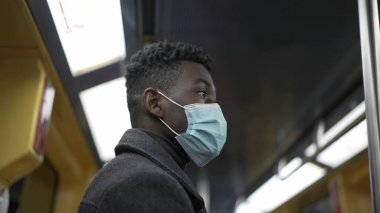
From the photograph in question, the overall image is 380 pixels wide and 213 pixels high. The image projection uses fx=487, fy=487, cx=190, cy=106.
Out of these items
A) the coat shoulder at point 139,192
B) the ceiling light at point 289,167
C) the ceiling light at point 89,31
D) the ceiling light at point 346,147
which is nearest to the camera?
the coat shoulder at point 139,192

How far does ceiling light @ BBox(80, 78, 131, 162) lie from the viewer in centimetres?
353

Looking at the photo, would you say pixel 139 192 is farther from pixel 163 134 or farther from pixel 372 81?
pixel 372 81

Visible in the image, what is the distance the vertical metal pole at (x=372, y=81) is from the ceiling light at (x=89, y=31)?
4.71 feet

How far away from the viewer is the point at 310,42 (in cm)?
302

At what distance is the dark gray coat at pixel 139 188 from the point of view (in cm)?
101

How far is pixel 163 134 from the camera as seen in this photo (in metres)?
1.38

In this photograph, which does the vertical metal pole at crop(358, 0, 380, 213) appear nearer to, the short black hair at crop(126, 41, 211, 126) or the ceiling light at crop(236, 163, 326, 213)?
the short black hair at crop(126, 41, 211, 126)

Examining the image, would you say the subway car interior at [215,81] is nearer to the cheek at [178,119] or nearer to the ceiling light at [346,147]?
the ceiling light at [346,147]

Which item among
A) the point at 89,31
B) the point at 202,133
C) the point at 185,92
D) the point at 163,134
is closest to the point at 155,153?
the point at 163,134

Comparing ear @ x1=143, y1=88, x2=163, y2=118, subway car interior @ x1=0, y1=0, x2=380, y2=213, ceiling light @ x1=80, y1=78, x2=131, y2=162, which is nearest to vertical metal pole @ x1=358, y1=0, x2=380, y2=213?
subway car interior @ x1=0, y1=0, x2=380, y2=213

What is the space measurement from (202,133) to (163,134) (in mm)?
249

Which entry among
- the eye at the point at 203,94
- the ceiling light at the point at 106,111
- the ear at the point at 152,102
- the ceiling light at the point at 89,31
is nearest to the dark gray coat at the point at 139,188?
the ear at the point at 152,102

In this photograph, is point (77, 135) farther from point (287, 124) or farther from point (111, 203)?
point (111, 203)

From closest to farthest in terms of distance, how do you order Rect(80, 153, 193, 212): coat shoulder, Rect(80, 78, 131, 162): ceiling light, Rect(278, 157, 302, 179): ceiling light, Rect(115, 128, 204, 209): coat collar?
Rect(80, 153, 193, 212): coat shoulder
Rect(115, 128, 204, 209): coat collar
Rect(80, 78, 131, 162): ceiling light
Rect(278, 157, 302, 179): ceiling light
